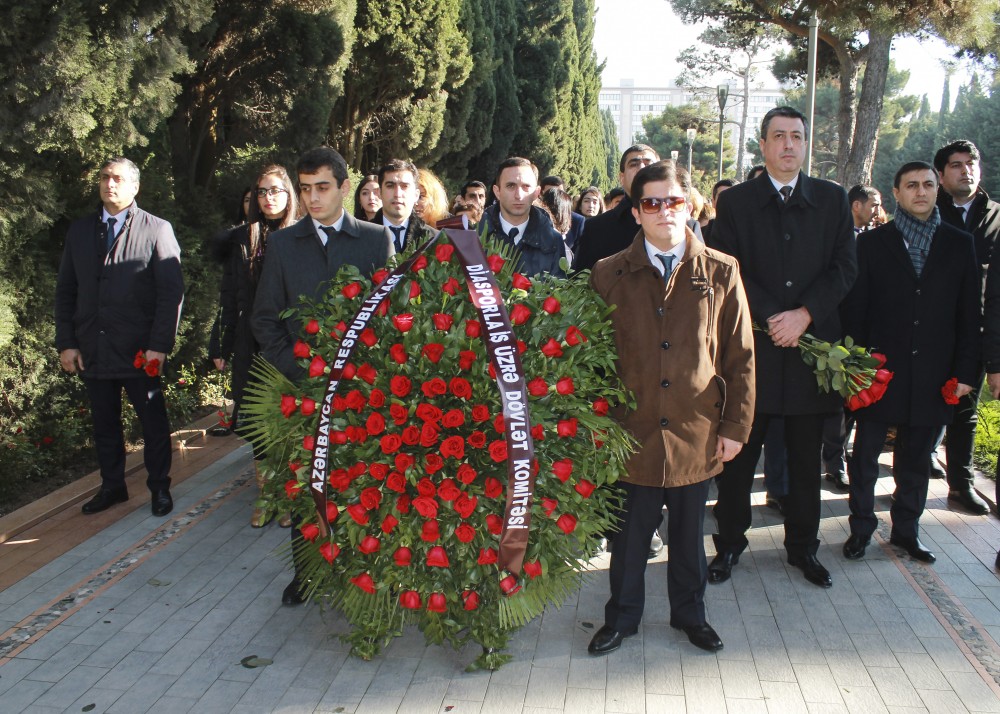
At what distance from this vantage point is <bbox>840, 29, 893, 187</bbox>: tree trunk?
16.7m

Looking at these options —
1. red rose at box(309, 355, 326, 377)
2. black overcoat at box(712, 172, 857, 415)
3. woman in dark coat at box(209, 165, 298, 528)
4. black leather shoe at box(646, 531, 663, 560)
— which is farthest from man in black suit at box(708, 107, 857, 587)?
woman in dark coat at box(209, 165, 298, 528)

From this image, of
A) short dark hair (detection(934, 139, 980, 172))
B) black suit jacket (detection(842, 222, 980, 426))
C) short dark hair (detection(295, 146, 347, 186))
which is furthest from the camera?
short dark hair (detection(934, 139, 980, 172))

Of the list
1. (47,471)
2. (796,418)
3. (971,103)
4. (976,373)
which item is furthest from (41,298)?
(971,103)

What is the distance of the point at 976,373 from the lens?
470 cm

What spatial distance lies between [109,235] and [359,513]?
3.26 meters

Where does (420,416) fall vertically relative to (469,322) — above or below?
below

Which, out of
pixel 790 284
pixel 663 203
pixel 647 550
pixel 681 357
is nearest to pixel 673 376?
pixel 681 357

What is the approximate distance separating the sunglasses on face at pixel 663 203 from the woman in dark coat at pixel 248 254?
2.66 metres

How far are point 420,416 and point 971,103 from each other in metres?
49.3

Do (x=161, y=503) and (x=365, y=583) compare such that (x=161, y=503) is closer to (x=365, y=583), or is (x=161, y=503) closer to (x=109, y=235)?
(x=109, y=235)

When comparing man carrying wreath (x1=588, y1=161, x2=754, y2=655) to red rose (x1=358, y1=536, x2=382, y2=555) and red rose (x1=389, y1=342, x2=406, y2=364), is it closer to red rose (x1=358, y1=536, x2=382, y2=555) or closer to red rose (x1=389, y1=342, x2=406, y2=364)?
red rose (x1=389, y1=342, x2=406, y2=364)

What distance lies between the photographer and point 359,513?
3.21m

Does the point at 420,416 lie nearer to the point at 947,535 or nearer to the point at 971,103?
the point at 947,535

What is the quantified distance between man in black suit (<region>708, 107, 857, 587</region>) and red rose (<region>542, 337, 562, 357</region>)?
148cm
